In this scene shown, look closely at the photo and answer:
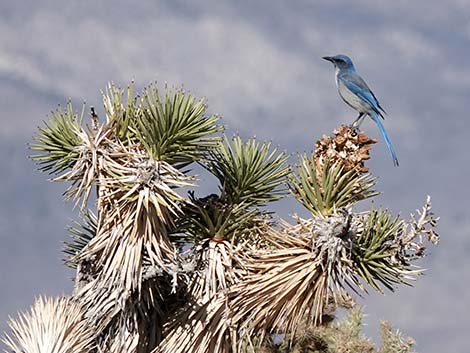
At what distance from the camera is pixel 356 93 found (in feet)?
33.1

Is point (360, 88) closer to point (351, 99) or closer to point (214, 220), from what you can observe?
point (351, 99)

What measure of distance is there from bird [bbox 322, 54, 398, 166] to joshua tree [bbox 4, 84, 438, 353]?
2.56ft

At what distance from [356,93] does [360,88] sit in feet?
0.25

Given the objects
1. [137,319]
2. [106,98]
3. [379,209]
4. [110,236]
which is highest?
[106,98]

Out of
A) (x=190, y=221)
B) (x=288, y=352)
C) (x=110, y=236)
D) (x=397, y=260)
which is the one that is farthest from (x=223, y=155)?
(x=288, y=352)

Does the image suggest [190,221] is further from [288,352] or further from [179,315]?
[288,352]

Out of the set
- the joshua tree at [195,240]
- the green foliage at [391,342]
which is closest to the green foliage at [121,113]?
the joshua tree at [195,240]

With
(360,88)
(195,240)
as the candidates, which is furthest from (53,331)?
(360,88)

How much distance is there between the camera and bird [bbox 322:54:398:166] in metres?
9.86

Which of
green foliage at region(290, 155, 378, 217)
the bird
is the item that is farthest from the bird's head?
green foliage at region(290, 155, 378, 217)

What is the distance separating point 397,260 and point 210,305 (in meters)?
1.97

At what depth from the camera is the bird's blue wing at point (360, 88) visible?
995 centimetres

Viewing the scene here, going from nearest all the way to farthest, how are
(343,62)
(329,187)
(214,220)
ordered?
1. (329,187)
2. (214,220)
3. (343,62)

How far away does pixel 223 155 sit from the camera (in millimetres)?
10203
